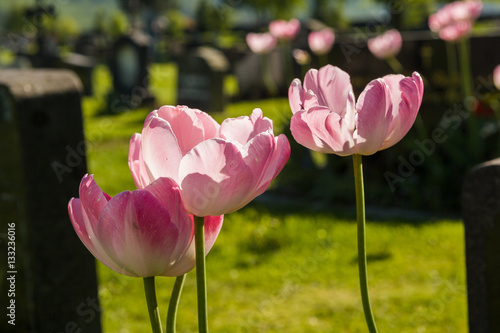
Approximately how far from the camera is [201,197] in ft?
1.89

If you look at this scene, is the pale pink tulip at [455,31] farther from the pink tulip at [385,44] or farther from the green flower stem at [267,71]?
the green flower stem at [267,71]

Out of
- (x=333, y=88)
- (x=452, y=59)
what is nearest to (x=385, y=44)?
(x=452, y=59)

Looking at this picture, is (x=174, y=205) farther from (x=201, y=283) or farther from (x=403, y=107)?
(x=403, y=107)

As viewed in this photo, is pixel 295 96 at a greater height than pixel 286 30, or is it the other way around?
pixel 295 96

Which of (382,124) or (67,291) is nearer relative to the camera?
(382,124)

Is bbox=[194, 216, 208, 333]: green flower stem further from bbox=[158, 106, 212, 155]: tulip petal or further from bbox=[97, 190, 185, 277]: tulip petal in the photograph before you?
bbox=[158, 106, 212, 155]: tulip petal

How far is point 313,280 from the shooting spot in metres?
4.43

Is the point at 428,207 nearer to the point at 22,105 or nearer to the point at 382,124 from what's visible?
the point at 22,105

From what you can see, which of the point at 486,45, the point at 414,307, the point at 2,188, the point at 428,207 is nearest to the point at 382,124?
the point at 2,188

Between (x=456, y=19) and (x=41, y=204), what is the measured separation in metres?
3.97

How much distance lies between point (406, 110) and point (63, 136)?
248cm

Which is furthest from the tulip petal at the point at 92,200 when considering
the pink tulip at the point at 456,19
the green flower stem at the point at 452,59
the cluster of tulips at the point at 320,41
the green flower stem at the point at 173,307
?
the green flower stem at the point at 452,59

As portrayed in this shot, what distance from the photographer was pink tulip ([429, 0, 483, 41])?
5.42 m

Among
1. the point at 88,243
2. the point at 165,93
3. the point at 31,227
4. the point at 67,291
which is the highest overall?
the point at 88,243
